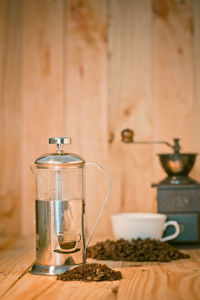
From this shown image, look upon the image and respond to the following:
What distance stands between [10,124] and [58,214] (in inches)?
38.9

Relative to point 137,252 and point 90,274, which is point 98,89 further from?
point 90,274

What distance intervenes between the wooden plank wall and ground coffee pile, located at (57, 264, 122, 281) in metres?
0.87

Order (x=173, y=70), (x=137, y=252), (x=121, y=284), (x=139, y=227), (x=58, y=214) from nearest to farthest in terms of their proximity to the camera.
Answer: (x=121, y=284) → (x=58, y=214) → (x=137, y=252) → (x=139, y=227) → (x=173, y=70)

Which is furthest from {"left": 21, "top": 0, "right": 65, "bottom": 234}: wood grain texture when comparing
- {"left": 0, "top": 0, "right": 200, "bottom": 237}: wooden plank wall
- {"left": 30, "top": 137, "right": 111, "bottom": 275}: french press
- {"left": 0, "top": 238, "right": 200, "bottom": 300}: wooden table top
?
{"left": 30, "top": 137, "right": 111, "bottom": 275}: french press

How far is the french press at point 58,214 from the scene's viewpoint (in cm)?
128

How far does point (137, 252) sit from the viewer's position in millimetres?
1500

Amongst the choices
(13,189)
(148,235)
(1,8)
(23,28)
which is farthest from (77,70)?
(148,235)

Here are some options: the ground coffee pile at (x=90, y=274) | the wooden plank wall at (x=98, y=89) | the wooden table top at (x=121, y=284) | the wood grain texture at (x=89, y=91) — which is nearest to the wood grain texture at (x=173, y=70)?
the wooden plank wall at (x=98, y=89)

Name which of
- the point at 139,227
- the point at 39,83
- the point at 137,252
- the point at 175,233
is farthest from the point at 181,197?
the point at 39,83

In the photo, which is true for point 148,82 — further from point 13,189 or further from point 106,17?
point 13,189

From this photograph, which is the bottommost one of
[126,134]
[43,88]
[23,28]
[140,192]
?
[140,192]

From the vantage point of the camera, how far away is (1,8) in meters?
2.18

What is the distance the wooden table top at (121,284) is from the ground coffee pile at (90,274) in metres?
0.02

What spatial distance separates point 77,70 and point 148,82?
13.7 inches
